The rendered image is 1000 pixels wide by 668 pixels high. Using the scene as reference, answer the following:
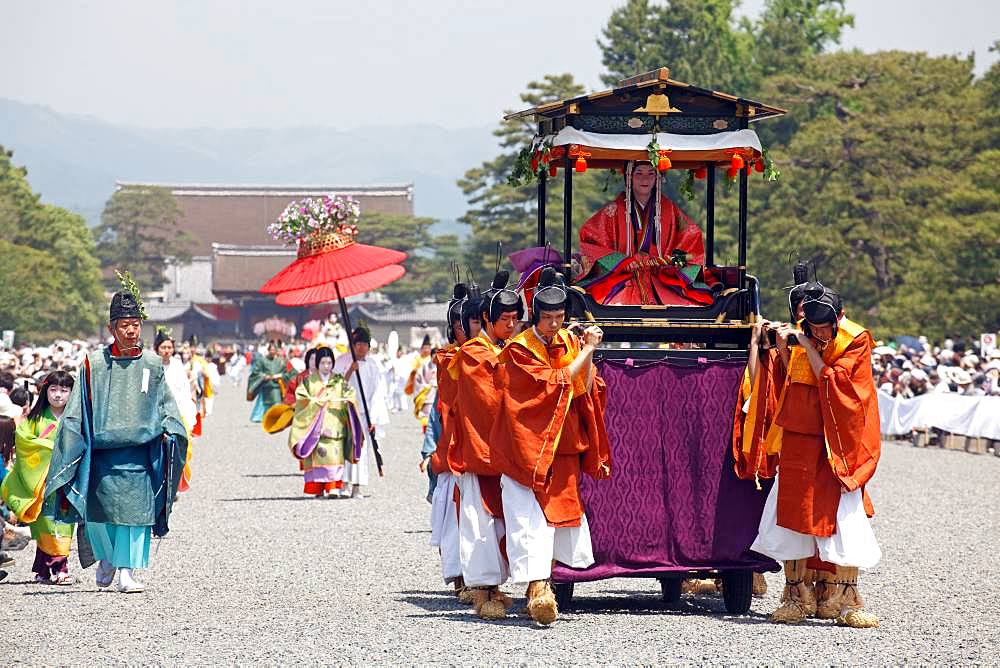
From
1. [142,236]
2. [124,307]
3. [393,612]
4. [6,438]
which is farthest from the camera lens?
[142,236]

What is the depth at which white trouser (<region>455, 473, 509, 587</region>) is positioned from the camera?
28.4ft

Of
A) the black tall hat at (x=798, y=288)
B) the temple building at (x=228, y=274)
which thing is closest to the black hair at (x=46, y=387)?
the black tall hat at (x=798, y=288)

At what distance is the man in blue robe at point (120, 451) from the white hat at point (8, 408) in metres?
1.77

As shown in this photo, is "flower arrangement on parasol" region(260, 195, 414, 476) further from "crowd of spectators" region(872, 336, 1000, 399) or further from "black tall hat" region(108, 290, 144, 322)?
"crowd of spectators" region(872, 336, 1000, 399)

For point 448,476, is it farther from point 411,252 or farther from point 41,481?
point 411,252

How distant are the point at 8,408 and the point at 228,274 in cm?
7113

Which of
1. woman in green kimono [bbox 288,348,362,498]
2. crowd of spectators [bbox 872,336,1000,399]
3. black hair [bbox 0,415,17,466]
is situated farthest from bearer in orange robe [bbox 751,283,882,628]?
crowd of spectators [bbox 872,336,1000,399]

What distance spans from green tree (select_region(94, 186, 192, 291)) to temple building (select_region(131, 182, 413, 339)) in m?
0.72

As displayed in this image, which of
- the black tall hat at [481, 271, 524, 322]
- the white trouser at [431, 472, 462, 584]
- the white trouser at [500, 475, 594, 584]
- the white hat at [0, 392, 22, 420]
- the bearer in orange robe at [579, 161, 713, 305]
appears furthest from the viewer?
the white hat at [0, 392, 22, 420]

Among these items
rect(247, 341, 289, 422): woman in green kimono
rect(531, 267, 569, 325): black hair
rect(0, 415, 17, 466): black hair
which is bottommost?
rect(247, 341, 289, 422): woman in green kimono

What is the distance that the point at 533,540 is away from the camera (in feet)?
27.6

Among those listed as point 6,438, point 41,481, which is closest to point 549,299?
point 41,481

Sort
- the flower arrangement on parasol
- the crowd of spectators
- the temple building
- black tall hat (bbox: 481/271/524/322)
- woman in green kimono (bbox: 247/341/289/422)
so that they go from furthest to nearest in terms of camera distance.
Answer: the temple building
woman in green kimono (bbox: 247/341/289/422)
the crowd of spectators
the flower arrangement on parasol
black tall hat (bbox: 481/271/524/322)

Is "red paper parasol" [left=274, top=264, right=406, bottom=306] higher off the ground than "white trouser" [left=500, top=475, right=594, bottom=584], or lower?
higher
